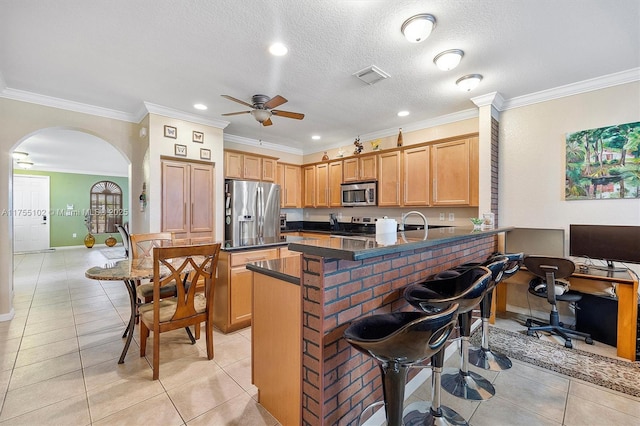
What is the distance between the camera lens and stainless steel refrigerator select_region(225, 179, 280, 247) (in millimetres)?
4500

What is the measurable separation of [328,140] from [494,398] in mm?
4665

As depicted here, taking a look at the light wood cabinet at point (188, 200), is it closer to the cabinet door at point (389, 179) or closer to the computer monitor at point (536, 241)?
the cabinet door at point (389, 179)

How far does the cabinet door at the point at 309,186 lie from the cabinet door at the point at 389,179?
1.63m

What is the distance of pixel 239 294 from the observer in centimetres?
288

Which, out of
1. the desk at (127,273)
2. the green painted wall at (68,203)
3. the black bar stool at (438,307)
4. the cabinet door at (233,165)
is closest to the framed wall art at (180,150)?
the cabinet door at (233,165)

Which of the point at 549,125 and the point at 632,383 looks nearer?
the point at 632,383

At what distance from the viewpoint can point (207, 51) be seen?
246 cm

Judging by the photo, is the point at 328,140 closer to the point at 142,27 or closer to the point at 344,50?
the point at 344,50

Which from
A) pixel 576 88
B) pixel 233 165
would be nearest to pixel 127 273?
pixel 233 165

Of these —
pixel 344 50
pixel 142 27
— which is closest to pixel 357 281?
pixel 344 50

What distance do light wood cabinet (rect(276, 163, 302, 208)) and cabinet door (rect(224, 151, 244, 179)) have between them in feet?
3.39

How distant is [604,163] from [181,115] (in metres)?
5.17

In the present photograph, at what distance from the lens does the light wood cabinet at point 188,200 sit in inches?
154

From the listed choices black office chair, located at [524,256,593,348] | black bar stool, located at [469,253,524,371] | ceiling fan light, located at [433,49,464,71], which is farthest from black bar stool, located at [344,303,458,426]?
ceiling fan light, located at [433,49,464,71]
